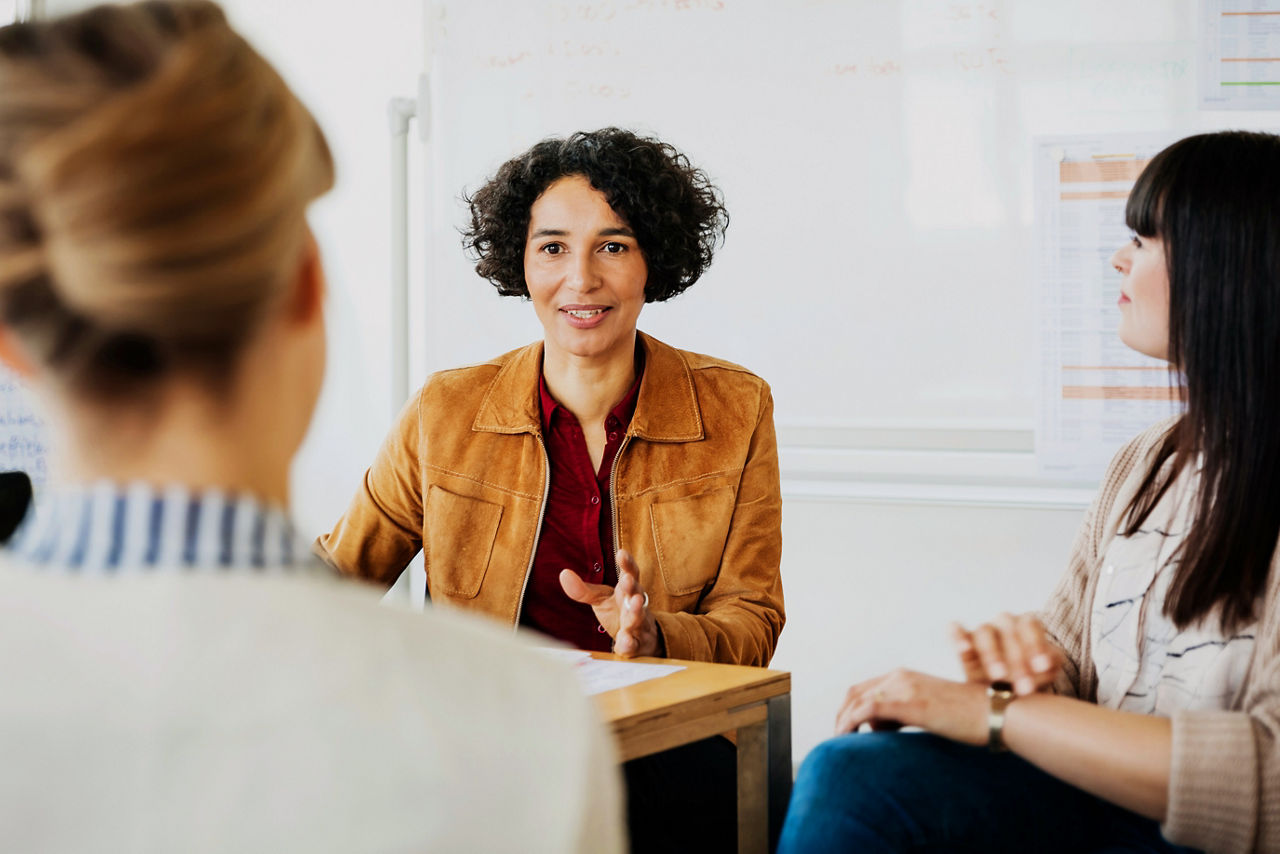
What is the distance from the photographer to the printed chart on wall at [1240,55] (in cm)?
Answer: 257

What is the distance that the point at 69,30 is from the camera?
2.15 feet

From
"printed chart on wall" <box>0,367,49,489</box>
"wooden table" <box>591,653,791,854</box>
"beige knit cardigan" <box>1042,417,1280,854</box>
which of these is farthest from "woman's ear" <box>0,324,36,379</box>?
"printed chart on wall" <box>0,367,49,489</box>

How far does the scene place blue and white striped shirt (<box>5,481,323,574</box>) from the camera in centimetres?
64

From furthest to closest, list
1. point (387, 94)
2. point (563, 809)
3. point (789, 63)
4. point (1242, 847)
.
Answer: point (387, 94)
point (789, 63)
point (1242, 847)
point (563, 809)

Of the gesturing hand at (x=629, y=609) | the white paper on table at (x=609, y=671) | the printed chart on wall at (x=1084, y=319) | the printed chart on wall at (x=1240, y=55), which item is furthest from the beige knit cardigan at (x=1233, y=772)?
the printed chart on wall at (x=1240, y=55)

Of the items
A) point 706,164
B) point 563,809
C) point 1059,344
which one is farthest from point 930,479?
point 563,809

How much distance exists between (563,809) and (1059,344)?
239 centimetres

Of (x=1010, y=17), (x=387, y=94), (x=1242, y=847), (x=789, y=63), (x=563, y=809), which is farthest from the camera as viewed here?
(x=387, y=94)

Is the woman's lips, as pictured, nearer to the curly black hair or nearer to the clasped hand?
the curly black hair

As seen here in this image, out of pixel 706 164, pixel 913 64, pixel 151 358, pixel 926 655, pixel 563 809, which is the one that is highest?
pixel 913 64

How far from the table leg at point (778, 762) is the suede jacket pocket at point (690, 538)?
1.66 feet

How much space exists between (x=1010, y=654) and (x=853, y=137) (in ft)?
6.03

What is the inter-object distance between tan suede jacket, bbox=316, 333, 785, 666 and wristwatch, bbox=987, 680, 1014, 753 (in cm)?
57

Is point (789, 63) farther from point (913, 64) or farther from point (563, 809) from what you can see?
point (563, 809)
